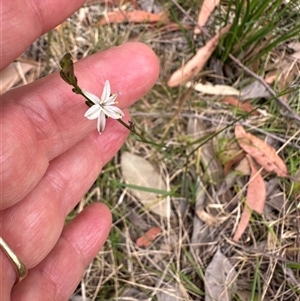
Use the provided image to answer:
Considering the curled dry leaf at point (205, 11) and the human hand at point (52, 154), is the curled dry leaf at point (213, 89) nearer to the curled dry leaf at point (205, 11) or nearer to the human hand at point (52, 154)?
the curled dry leaf at point (205, 11)

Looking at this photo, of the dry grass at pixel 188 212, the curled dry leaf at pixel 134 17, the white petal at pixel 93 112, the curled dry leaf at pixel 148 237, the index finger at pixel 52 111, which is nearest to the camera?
the white petal at pixel 93 112

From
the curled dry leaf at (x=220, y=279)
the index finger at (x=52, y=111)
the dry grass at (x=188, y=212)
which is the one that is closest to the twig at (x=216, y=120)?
the dry grass at (x=188, y=212)

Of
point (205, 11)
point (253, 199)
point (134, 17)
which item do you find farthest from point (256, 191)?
point (134, 17)

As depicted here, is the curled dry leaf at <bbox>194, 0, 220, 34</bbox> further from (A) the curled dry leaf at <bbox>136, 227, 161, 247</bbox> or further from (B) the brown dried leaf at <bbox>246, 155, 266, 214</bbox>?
(A) the curled dry leaf at <bbox>136, 227, 161, 247</bbox>

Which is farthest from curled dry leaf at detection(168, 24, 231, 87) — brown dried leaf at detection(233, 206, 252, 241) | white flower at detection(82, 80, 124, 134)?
white flower at detection(82, 80, 124, 134)

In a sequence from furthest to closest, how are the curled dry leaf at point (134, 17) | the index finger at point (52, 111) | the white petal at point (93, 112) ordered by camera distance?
the curled dry leaf at point (134, 17) < the index finger at point (52, 111) < the white petal at point (93, 112)

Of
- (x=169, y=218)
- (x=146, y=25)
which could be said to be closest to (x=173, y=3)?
(x=146, y=25)
